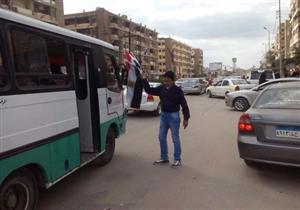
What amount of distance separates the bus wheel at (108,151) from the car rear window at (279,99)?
2.80m

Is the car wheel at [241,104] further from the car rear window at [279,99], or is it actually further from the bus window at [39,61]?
the bus window at [39,61]

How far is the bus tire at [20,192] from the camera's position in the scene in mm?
3889

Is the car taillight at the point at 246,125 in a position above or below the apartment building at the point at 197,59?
below

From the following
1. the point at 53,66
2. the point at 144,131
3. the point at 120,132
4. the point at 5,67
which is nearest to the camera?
the point at 5,67

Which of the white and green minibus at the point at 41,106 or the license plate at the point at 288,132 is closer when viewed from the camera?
the white and green minibus at the point at 41,106

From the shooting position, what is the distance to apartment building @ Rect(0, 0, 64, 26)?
5068cm

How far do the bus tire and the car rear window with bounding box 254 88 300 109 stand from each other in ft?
12.6

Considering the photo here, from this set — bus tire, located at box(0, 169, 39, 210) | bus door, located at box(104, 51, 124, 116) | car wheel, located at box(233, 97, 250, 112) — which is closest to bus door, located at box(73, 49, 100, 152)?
bus door, located at box(104, 51, 124, 116)

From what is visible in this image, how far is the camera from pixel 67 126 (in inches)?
195

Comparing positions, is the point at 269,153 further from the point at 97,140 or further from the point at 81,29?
the point at 81,29

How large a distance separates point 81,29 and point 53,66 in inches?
3553

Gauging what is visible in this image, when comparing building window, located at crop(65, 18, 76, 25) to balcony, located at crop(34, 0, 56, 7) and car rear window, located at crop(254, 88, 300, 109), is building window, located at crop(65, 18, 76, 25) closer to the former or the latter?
balcony, located at crop(34, 0, 56, 7)


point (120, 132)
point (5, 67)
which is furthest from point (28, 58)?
point (120, 132)

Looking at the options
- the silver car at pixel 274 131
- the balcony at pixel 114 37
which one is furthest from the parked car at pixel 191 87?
the balcony at pixel 114 37
